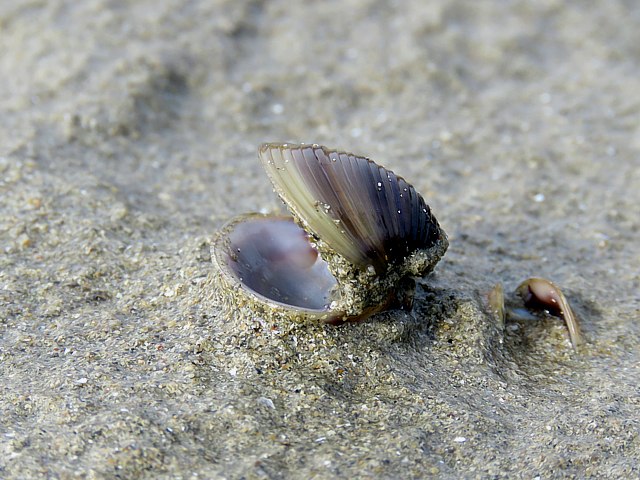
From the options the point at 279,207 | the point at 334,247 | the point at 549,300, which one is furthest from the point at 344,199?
the point at 279,207

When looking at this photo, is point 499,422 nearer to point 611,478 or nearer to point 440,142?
point 611,478

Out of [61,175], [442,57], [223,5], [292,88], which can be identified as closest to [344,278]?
[61,175]

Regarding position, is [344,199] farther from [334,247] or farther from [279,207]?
[279,207]

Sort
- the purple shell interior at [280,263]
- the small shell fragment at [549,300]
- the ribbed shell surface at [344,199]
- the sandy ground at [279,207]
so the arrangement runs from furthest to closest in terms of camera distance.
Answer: the small shell fragment at [549,300] → the purple shell interior at [280,263] → the ribbed shell surface at [344,199] → the sandy ground at [279,207]

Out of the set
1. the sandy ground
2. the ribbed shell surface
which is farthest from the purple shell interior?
the ribbed shell surface

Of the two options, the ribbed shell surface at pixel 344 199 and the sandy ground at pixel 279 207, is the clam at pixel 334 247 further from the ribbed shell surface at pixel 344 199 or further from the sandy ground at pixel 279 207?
the sandy ground at pixel 279 207

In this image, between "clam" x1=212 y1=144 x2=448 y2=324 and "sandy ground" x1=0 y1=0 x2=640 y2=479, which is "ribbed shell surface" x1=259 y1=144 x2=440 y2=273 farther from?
"sandy ground" x1=0 y1=0 x2=640 y2=479

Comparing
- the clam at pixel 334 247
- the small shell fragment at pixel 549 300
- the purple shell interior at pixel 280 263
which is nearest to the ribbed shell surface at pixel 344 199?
the clam at pixel 334 247
